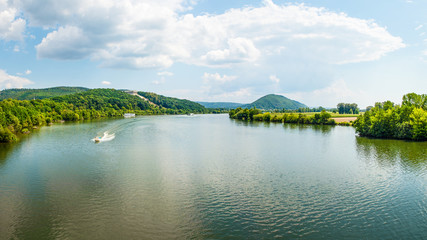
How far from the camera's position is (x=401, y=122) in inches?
2211

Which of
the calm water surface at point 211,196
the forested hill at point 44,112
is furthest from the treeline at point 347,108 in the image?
the calm water surface at point 211,196

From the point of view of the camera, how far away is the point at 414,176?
1006 inches

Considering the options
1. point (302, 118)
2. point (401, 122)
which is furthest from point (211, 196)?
point (302, 118)

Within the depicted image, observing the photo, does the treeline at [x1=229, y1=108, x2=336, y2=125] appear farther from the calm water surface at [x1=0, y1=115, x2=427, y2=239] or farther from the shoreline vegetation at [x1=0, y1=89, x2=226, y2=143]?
the shoreline vegetation at [x1=0, y1=89, x2=226, y2=143]

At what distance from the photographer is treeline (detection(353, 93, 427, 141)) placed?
51056mm

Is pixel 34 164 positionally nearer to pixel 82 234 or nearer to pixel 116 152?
pixel 116 152

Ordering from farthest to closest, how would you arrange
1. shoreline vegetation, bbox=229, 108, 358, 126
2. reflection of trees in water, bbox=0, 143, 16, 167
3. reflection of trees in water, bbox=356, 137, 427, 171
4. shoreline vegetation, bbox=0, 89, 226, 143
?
shoreline vegetation, bbox=229, 108, 358, 126 → shoreline vegetation, bbox=0, 89, 226, 143 → reflection of trees in water, bbox=0, 143, 16, 167 → reflection of trees in water, bbox=356, 137, 427, 171

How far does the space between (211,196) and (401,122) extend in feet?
180

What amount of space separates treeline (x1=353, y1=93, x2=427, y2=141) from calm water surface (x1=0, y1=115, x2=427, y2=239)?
21.2 meters

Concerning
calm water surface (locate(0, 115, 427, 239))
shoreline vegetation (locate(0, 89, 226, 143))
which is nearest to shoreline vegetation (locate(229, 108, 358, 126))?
calm water surface (locate(0, 115, 427, 239))

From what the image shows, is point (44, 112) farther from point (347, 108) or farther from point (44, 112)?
point (347, 108)

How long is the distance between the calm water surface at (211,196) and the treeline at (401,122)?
2118 cm

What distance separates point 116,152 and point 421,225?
1355 inches

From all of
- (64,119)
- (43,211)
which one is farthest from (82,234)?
(64,119)
